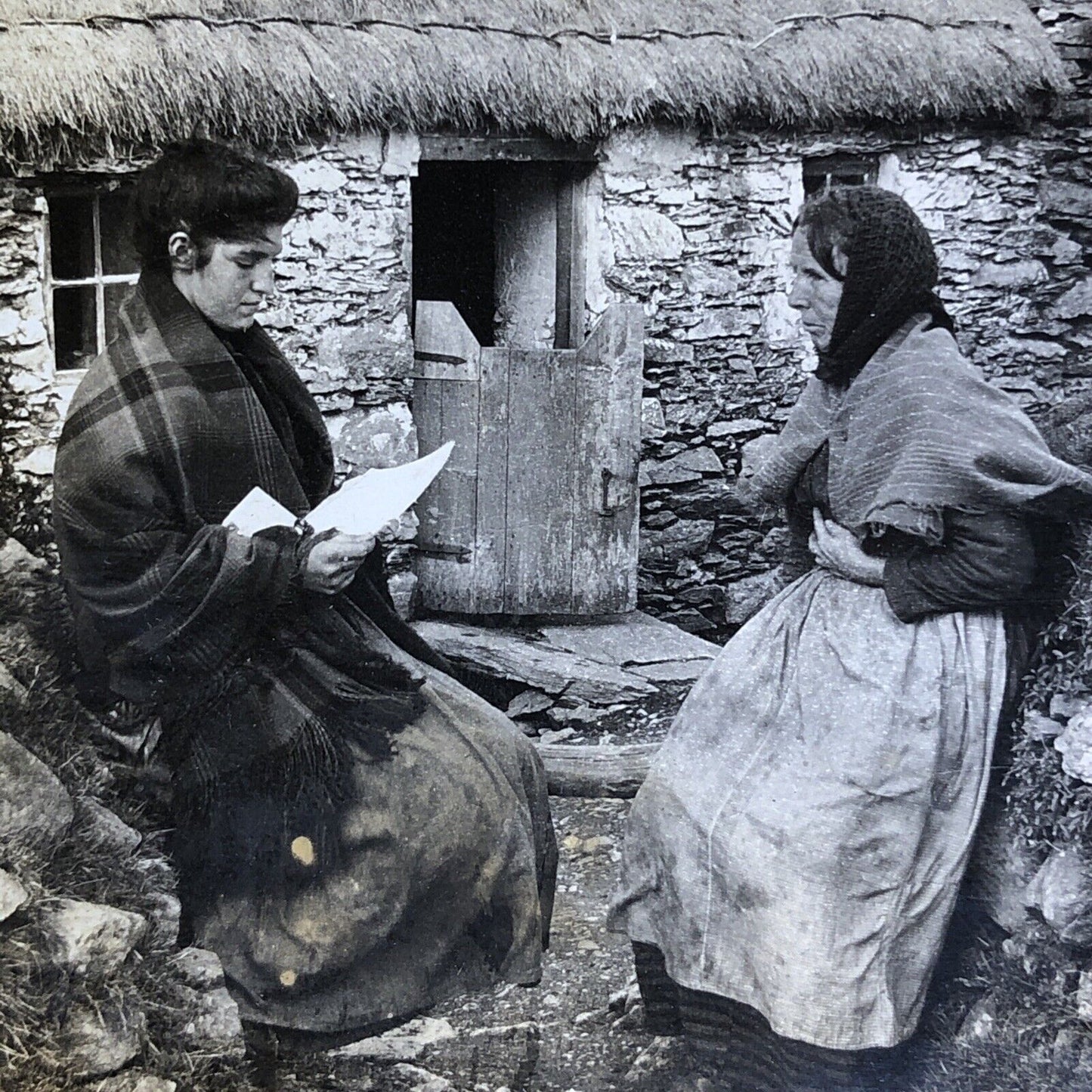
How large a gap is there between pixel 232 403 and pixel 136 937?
1.04 meters

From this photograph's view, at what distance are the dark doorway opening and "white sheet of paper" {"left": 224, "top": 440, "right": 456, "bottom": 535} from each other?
38.8 inches

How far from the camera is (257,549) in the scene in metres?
2.60

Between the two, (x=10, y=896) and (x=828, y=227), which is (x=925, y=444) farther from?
(x=10, y=896)

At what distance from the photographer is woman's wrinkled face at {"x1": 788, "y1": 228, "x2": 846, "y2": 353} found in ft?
8.79

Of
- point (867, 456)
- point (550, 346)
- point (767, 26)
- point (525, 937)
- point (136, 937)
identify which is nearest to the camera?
point (136, 937)

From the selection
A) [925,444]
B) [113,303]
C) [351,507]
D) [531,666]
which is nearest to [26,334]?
[113,303]

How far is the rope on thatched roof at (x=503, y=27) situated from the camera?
2.68 meters

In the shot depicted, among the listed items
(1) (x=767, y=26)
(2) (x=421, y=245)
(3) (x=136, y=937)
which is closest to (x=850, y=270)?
(1) (x=767, y=26)

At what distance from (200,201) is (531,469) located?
5.03ft

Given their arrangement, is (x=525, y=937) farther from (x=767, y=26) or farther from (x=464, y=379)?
(x=767, y=26)

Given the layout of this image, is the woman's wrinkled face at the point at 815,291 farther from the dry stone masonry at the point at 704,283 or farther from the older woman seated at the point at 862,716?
the dry stone masonry at the point at 704,283

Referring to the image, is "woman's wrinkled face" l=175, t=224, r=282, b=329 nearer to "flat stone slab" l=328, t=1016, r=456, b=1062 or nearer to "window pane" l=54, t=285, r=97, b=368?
"window pane" l=54, t=285, r=97, b=368

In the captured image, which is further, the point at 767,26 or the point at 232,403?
the point at 767,26

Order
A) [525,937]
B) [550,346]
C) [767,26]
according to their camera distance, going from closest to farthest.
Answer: [525,937], [767,26], [550,346]
